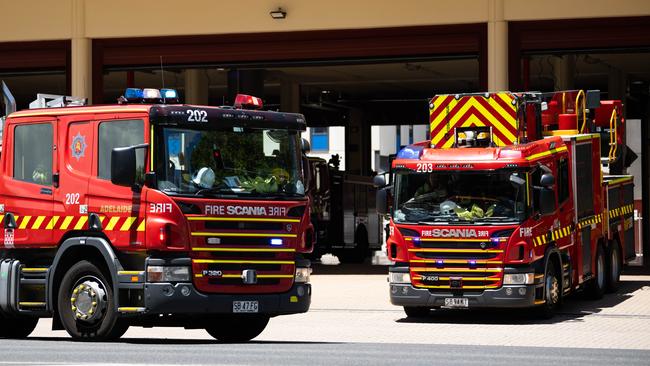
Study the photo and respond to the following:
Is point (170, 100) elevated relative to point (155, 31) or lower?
lower

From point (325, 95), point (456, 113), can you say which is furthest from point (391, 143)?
point (456, 113)

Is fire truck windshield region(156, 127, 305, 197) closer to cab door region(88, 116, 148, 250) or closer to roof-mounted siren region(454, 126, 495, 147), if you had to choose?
cab door region(88, 116, 148, 250)

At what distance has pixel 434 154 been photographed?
22.4 meters

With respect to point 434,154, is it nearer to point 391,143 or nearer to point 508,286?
point 508,286

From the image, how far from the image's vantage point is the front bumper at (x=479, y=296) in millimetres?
21547

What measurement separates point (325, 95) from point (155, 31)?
21.5m

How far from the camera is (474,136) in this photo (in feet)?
74.7

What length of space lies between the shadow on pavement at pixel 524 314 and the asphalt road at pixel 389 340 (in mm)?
16

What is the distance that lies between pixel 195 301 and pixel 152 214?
109cm

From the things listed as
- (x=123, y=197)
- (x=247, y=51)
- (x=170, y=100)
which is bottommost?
(x=123, y=197)

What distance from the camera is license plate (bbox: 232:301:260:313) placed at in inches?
659

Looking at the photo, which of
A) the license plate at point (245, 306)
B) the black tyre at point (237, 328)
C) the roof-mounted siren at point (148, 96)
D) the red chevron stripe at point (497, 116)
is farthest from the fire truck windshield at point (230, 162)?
the red chevron stripe at point (497, 116)

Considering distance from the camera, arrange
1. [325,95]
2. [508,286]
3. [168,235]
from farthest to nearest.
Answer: [325,95] → [508,286] → [168,235]

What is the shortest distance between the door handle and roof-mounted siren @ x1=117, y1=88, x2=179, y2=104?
6.93 feet
